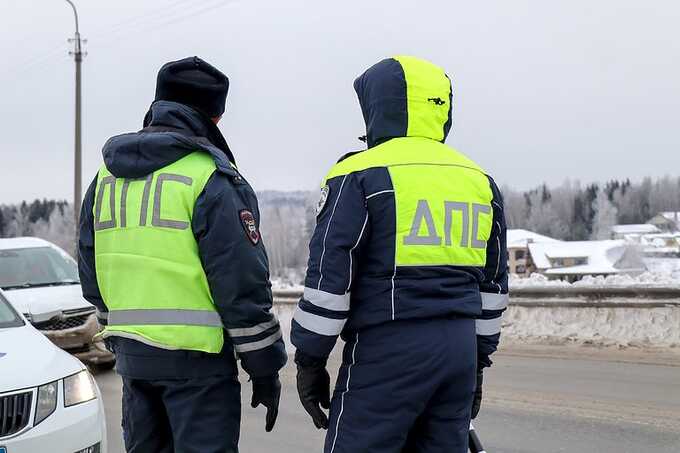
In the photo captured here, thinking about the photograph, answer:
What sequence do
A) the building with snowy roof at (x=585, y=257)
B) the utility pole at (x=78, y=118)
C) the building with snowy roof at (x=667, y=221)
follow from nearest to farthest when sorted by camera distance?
the utility pole at (x=78, y=118)
the building with snowy roof at (x=585, y=257)
the building with snowy roof at (x=667, y=221)

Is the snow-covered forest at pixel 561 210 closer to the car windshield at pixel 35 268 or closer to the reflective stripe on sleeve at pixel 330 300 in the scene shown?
the car windshield at pixel 35 268

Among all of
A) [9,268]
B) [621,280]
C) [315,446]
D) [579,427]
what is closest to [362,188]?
[315,446]

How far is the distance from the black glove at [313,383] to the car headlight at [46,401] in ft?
6.66

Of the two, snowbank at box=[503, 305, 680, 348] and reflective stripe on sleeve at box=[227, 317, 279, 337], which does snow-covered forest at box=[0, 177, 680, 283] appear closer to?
snowbank at box=[503, 305, 680, 348]

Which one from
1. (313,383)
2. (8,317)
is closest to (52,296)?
(8,317)

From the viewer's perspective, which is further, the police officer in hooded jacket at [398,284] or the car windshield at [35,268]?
the car windshield at [35,268]

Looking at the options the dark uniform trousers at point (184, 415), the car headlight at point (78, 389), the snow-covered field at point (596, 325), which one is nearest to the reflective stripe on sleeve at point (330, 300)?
the dark uniform trousers at point (184, 415)

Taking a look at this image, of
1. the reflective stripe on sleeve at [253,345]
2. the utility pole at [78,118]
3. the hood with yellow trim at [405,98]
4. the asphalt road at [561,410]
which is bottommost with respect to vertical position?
the asphalt road at [561,410]

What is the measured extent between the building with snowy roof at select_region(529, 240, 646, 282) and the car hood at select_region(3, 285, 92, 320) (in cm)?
4852

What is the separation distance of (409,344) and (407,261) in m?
0.30

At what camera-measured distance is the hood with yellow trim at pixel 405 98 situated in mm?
2908

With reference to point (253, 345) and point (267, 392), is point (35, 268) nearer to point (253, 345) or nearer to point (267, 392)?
point (267, 392)

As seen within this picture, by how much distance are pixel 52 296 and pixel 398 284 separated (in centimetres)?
→ 754

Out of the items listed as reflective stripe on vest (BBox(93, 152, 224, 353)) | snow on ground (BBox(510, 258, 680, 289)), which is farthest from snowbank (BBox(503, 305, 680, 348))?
reflective stripe on vest (BBox(93, 152, 224, 353))
